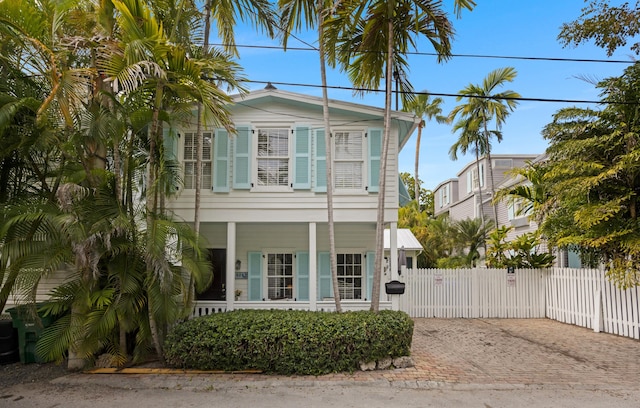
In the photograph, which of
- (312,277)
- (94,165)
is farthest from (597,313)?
(94,165)

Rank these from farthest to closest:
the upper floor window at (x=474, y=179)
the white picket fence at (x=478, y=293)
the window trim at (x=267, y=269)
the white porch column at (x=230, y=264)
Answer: the upper floor window at (x=474, y=179)
the white picket fence at (x=478, y=293)
the window trim at (x=267, y=269)
the white porch column at (x=230, y=264)

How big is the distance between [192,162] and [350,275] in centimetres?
519

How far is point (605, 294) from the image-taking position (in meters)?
10.1

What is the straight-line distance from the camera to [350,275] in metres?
12.1

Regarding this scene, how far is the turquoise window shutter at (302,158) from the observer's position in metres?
10.1

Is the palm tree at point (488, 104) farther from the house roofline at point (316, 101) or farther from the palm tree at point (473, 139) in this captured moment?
the house roofline at point (316, 101)

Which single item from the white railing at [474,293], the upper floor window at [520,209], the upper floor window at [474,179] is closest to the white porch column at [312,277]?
the white railing at [474,293]

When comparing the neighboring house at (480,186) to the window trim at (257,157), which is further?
the neighboring house at (480,186)

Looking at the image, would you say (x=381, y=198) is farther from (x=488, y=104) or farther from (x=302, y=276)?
(x=488, y=104)

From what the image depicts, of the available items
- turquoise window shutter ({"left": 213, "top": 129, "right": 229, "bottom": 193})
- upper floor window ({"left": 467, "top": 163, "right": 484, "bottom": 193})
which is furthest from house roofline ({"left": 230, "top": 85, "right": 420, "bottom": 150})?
upper floor window ({"left": 467, "top": 163, "right": 484, "bottom": 193})

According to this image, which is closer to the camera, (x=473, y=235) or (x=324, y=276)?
(x=324, y=276)

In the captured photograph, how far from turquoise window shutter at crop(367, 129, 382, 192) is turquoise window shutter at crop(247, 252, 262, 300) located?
3864 mm

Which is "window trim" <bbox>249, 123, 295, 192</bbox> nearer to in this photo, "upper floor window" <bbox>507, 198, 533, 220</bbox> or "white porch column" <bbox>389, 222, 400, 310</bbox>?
"white porch column" <bbox>389, 222, 400, 310</bbox>

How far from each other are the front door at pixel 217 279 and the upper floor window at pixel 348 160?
13.2ft
